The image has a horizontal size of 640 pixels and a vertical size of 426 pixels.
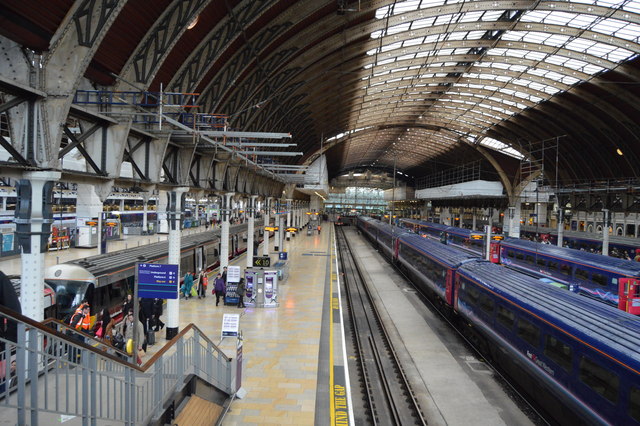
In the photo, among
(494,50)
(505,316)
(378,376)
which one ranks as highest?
(494,50)

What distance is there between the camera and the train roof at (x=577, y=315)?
723 centimetres

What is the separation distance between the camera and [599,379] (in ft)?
24.1

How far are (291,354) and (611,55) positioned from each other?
27.9 metres

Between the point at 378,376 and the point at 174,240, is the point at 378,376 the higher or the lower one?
the lower one

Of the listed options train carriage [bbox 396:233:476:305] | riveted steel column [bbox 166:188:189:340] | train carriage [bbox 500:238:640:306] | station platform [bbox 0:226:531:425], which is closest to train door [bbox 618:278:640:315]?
train carriage [bbox 500:238:640:306]

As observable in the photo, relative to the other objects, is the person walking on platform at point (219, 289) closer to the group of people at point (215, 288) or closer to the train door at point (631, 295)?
the group of people at point (215, 288)

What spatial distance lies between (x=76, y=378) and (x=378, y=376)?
31.0 feet

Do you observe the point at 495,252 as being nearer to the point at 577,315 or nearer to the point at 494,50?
the point at 494,50

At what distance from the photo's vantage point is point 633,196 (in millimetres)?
30984

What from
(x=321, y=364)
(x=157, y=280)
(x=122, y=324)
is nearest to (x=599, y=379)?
(x=321, y=364)

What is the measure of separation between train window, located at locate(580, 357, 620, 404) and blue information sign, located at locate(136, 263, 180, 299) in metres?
8.42

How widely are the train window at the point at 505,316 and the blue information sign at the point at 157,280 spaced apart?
8432 mm

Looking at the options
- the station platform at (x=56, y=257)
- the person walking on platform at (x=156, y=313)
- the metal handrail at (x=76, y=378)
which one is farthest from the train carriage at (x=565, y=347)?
the station platform at (x=56, y=257)

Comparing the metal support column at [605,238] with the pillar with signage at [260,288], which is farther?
the metal support column at [605,238]
